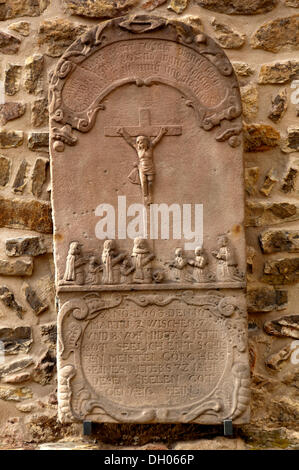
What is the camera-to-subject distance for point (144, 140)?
292 cm

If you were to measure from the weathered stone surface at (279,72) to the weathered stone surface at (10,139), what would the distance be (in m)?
1.28

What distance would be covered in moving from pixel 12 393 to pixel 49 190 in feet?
3.49

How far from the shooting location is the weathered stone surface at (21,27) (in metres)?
3.23

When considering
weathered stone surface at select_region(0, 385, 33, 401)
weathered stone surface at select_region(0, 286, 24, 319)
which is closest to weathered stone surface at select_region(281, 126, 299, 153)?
weathered stone surface at select_region(0, 286, 24, 319)

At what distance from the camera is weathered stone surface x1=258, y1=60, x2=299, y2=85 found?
3.19m

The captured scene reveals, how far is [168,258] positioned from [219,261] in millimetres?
244

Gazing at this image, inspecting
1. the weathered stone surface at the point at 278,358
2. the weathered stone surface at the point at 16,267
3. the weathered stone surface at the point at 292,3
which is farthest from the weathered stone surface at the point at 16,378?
the weathered stone surface at the point at 292,3

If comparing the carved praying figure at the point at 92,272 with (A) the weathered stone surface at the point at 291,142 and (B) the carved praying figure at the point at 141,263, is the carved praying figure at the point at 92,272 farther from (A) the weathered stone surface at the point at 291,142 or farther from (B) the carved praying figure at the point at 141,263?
(A) the weathered stone surface at the point at 291,142

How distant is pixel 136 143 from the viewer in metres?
2.94

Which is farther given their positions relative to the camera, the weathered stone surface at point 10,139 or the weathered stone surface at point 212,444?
the weathered stone surface at point 10,139

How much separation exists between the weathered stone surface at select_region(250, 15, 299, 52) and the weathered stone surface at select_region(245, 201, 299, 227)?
2.68ft

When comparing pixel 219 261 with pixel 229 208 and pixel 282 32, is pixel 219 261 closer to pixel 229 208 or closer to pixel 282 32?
pixel 229 208

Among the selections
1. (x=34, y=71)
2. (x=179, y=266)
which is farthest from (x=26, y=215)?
(x=179, y=266)
